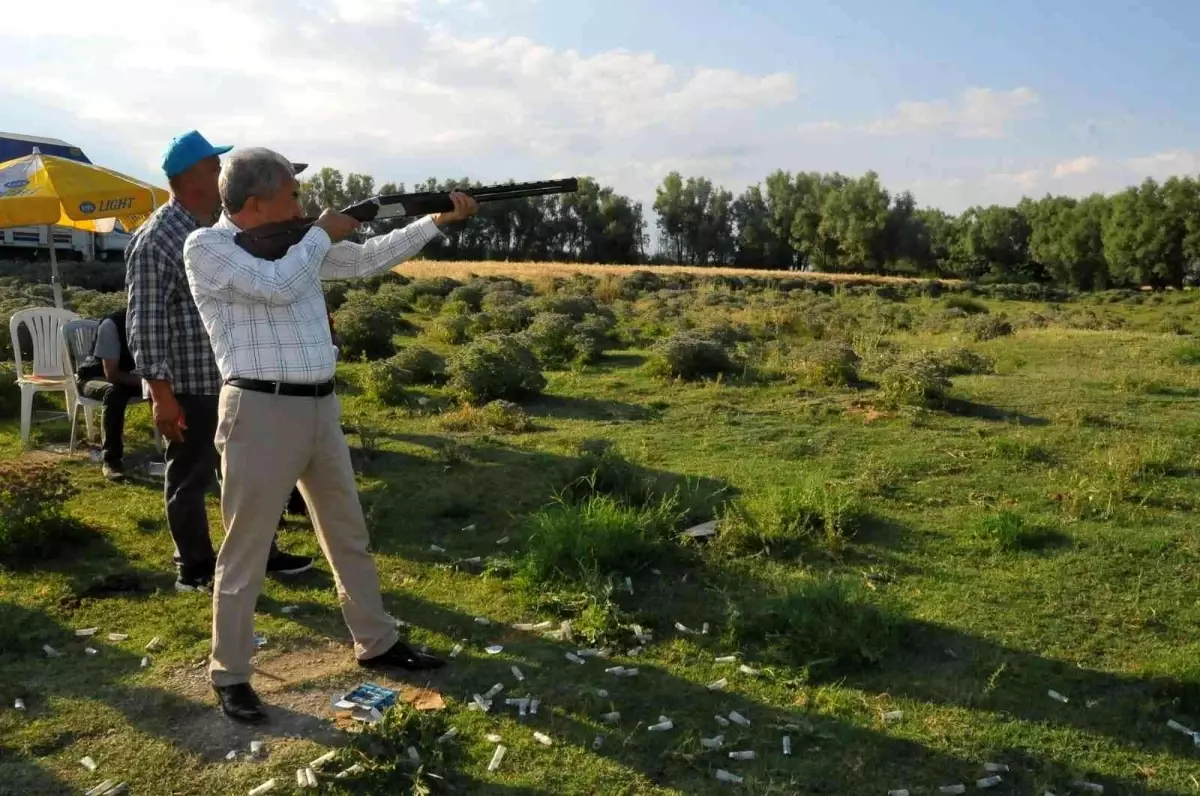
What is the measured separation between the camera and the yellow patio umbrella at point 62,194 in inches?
368

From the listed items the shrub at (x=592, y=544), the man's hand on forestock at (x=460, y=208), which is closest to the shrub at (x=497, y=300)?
the shrub at (x=592, y=544)

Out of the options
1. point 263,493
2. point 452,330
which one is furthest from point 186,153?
point 452,330

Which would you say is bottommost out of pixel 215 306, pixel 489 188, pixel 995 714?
pixel 995 714

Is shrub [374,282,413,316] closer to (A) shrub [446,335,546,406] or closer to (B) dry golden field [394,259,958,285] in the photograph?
(B) dry golden field [394,259,958,285]

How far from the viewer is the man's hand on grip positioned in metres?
3.92

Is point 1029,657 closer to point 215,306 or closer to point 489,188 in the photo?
point 489,188

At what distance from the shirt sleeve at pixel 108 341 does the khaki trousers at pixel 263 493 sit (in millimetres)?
→ 3432

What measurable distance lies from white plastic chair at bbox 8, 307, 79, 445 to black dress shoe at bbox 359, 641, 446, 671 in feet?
18.7

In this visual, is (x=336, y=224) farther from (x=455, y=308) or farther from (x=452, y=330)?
(x=455, y=308)

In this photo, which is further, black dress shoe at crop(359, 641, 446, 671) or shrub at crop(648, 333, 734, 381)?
shrub at crop(648, 333, 734, 381)

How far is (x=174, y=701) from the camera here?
4062 millimetres

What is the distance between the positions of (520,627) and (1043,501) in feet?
12.7

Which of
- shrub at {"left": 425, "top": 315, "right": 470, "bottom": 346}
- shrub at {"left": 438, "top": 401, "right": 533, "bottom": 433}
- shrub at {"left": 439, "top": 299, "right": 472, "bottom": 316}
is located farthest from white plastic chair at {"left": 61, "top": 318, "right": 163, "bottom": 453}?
shrub at {"left": 439, "top": 299, "right": 472, "bottom": 316}

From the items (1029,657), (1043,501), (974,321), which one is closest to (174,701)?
(1029,657)
